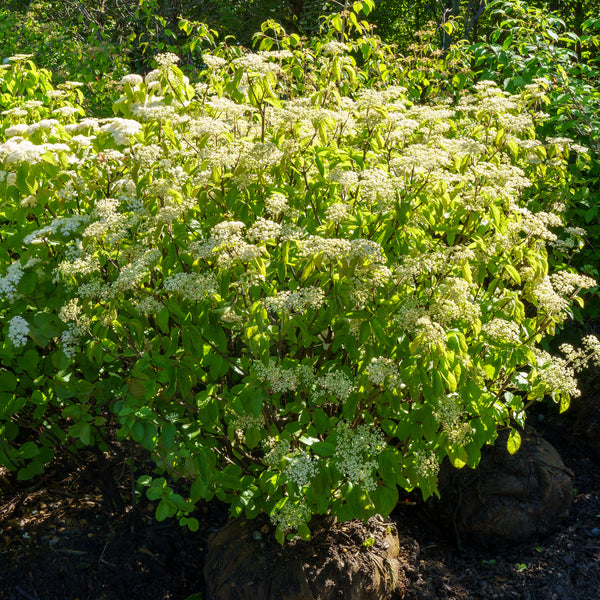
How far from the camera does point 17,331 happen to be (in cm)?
253

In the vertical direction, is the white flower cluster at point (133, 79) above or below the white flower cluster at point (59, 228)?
above

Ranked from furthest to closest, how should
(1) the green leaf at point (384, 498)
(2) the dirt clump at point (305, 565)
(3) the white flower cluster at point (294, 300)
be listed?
(2) the dirt clump at point (305, 565), (1) the green leaf at point (384, 498), (3) the white flower cluster at point (294, 300)

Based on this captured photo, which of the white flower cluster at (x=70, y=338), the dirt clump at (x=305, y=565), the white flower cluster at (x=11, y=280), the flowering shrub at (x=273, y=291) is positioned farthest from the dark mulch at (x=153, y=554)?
the white flower cluster at (x=11, y=280)

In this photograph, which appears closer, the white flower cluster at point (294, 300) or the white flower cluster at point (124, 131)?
the white flower cluster at point (294, 300)

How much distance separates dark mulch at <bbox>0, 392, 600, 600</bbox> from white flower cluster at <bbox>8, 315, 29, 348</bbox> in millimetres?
1436

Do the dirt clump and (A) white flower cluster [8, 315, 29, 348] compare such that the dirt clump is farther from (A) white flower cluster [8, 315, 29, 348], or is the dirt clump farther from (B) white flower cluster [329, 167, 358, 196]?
(B) white flower cluster [329, 167, 358, 196]

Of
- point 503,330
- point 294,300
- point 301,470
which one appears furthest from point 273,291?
point 503,330

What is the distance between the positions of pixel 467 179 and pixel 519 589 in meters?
2.32

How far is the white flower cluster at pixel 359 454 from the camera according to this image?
2340 mm

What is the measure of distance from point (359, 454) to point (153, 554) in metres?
1.64

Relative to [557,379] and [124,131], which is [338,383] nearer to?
[557,379]

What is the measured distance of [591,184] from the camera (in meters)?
4.78

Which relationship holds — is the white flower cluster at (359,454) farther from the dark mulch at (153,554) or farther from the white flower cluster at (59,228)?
the white flower cluster at (59,228)

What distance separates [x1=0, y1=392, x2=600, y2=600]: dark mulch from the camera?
317 cm
